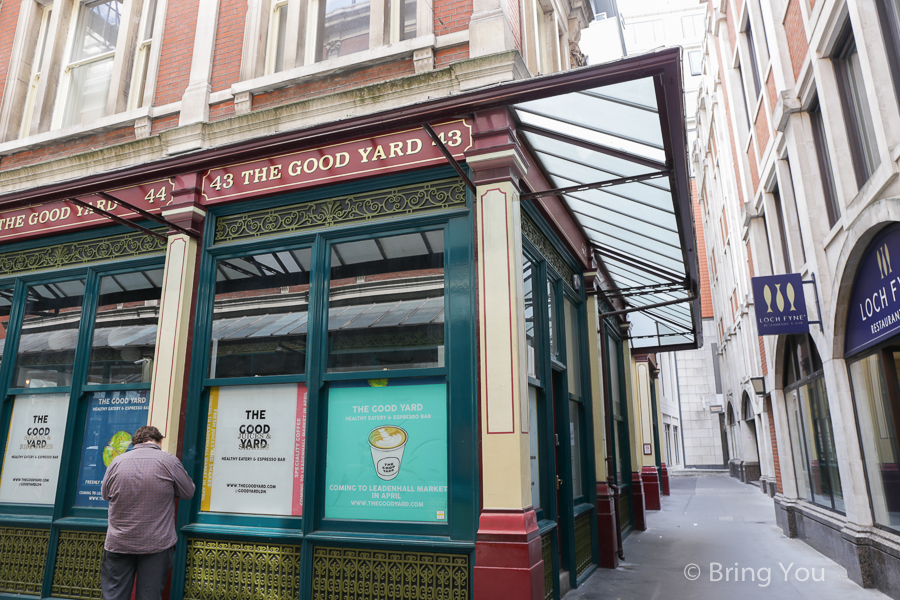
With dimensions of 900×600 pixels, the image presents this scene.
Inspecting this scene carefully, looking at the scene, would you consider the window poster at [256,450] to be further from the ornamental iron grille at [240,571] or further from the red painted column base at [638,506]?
the red painted column base at [638,506]

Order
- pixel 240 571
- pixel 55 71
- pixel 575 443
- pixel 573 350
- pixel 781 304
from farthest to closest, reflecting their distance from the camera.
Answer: pixel 55 71 → pixel 781 304 → pixel 573 350 → pixel 575 443 → pixel 240 571

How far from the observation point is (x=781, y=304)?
8875mm

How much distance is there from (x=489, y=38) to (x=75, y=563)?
7.30 m

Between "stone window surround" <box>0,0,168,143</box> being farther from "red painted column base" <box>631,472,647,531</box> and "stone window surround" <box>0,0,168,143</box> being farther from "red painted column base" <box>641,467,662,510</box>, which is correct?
"red painted column base" <box>641,467,662,510</box>

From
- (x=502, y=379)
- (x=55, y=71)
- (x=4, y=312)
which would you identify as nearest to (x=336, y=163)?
(x=502, y=379)

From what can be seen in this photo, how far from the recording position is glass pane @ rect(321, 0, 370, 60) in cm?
739

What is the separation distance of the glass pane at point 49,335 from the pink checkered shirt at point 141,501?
313 centimetres

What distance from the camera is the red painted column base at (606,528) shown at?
8.24m

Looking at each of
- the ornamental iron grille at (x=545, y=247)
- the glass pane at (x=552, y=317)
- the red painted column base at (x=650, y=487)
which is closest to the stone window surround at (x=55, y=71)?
the ornamental iron grille at (x=545, y=247)

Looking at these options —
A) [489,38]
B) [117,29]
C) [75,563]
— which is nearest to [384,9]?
[489,38]

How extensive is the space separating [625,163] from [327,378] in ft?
12.4

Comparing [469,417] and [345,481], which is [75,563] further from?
[469,417]

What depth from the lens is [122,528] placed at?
474cm

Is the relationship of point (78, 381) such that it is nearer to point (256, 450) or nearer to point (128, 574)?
point (256, 450)
